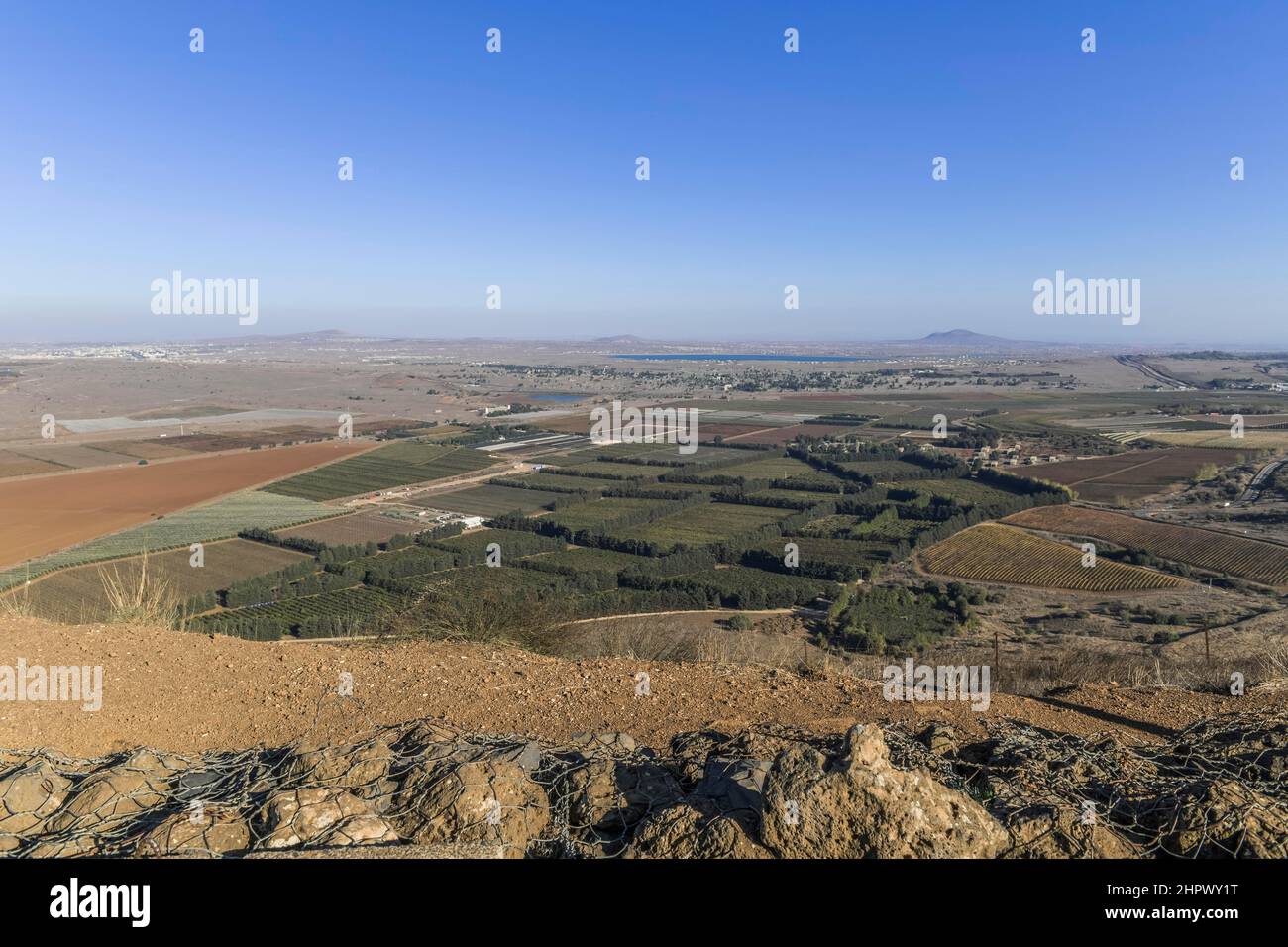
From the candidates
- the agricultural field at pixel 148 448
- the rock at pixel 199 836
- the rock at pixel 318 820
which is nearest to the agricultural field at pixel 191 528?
the agricultural field at pixel 148 448

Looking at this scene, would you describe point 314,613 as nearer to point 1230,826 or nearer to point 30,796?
point 30,796

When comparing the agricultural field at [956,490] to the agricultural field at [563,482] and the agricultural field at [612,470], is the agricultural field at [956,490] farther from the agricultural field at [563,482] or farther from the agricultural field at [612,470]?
the agricultural field at [563,482]

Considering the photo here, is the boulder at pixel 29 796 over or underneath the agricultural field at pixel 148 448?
underneath

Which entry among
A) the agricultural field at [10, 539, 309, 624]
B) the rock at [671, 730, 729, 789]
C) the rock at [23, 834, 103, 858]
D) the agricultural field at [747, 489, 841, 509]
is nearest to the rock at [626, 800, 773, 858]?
the rock at [671, 730, 729, 789]

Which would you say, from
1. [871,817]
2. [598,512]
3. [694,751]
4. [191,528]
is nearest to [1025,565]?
[598,512]

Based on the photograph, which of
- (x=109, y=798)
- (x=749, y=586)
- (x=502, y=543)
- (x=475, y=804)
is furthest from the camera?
(x=502, y=543)
